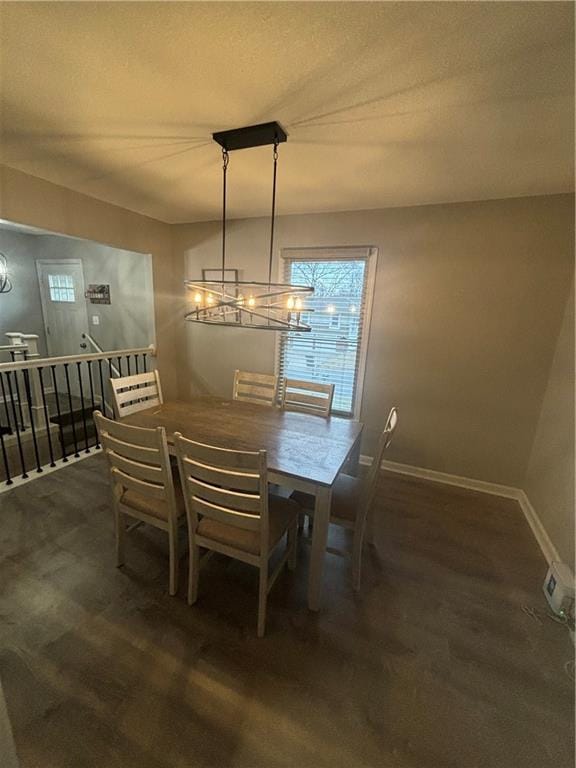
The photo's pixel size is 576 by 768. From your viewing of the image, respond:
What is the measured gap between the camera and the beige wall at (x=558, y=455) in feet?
6.49

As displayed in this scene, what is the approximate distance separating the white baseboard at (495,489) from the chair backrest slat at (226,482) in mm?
2065

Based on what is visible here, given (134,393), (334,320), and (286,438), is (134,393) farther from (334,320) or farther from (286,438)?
(334,320)

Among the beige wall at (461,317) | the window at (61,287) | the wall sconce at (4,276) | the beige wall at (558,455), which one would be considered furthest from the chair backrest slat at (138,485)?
the wall sconce at (4,276)

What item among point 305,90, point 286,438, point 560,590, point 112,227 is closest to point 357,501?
point 286,438

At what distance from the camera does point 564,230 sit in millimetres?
2279

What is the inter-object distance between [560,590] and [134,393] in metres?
3.08

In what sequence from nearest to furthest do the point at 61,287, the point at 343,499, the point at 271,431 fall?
the point at 343,499
the point at 271,431
the point at 61,287

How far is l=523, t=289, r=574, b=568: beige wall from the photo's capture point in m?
1.98

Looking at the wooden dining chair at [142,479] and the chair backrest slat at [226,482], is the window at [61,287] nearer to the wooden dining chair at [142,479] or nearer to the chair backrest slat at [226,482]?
the wooden dining chair at [142,479]

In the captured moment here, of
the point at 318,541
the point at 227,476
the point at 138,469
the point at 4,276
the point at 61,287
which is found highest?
the point at 4,276

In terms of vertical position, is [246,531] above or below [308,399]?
below

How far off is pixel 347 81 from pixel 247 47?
0.42m

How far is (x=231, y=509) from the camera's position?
1499mm

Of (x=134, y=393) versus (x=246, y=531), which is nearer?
(x=246, y=531)
